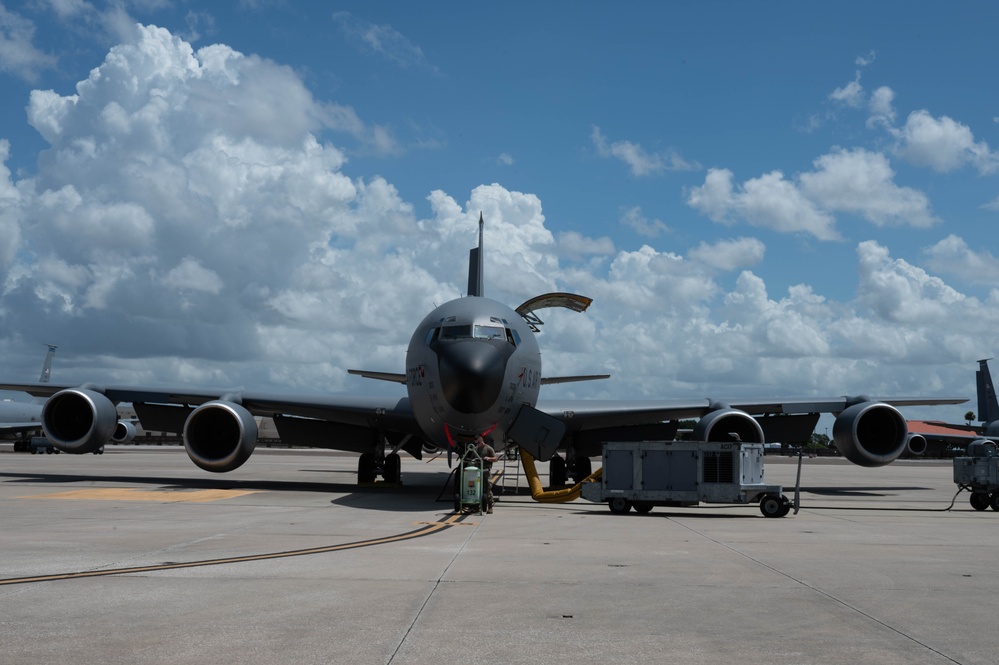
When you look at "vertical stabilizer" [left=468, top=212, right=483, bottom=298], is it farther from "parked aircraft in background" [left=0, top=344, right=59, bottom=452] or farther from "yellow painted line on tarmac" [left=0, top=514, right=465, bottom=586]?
"parked aircraft in background" [left=0, top=344, right=59, bottom=452]

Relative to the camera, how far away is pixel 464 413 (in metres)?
17.5

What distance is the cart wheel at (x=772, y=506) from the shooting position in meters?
17.5

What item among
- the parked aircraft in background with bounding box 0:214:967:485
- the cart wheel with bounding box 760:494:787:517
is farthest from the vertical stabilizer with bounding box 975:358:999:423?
the cart wheel with bounding box 760:494:787:517

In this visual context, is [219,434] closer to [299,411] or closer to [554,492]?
[299,411]

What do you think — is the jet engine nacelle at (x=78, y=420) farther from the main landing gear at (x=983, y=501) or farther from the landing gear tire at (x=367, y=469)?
the main landing gear at (x=983, y=501)

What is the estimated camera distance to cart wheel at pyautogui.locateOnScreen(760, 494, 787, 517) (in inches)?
687

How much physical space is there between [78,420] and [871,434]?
2123 centimetres

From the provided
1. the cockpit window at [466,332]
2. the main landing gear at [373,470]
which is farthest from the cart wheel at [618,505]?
the main landing gear at [373,470]

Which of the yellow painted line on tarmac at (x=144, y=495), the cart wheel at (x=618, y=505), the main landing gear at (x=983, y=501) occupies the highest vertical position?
the main landing gear at (x=983, y=501)

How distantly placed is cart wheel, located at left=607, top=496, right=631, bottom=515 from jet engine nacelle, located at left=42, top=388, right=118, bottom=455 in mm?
13106

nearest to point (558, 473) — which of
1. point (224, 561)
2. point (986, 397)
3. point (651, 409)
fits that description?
point (651, 409)

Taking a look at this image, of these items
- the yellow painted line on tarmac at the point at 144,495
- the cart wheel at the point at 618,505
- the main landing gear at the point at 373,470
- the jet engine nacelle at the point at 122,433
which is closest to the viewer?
the cart wheel at the point at 618,505

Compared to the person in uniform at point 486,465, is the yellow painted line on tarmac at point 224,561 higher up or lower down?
lower down

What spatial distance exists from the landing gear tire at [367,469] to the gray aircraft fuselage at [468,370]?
16.4ft
